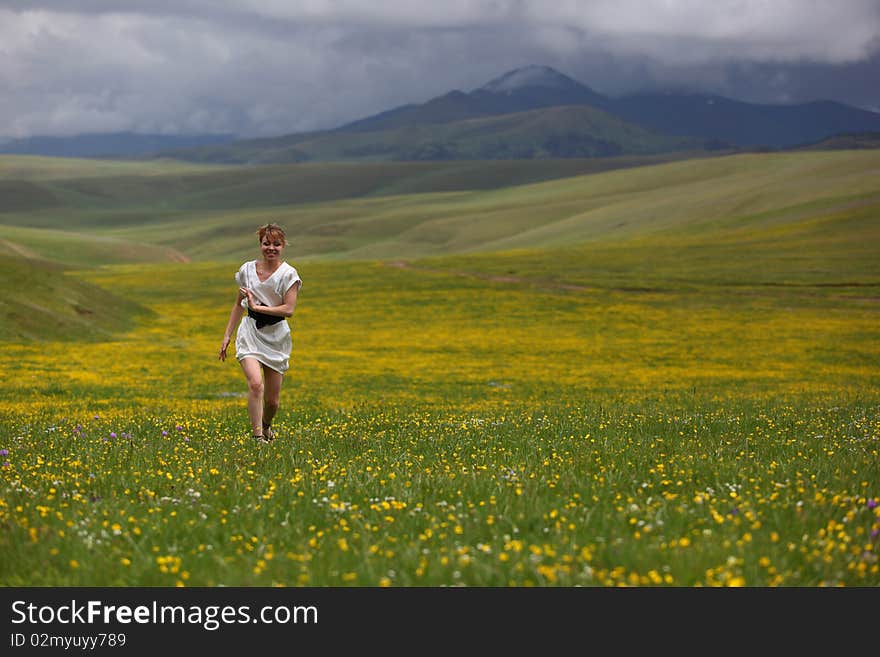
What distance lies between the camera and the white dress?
45.4ft

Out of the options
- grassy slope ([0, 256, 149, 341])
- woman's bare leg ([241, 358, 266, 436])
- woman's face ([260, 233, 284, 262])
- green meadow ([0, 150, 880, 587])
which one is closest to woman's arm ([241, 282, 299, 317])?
woman's face ([260, 233, 284, 262])

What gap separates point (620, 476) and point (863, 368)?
37.7 meters

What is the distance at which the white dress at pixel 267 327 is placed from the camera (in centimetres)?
1384

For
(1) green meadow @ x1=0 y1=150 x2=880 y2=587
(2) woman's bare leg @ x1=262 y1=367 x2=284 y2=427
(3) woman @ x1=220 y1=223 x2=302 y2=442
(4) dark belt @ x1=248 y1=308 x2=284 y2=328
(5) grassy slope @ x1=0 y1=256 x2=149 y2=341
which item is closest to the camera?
(1) green meadow @ x1=0 y1=150 x2=880 y2=587

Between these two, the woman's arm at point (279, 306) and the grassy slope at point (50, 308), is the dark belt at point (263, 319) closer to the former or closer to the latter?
the woman's arm at point (279, 306)

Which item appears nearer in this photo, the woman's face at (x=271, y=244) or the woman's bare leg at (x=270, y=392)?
the woman's face at (x=271, y=244)

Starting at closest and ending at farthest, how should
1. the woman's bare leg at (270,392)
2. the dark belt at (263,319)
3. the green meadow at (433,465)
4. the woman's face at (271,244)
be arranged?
the green meadow at (433,465)
the woman's face at (271,244)
the dark belt at (263,319)
the woman's bare leg at (270,392)

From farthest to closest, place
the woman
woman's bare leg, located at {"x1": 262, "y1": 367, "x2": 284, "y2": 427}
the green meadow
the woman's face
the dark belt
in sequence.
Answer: woman's bare leg, located at {"x1": 262, "y1": 367, "x2": 284, "y2": 427}
the dark belt
the woman
the woman's face
the green meadow

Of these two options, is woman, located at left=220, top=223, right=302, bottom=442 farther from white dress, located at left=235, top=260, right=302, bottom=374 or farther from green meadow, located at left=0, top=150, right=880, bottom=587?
green meadow, located at left=0, top=150, right=880, bottom=587

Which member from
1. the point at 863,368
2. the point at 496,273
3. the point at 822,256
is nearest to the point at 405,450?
the point at 863,368

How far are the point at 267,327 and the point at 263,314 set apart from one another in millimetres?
315

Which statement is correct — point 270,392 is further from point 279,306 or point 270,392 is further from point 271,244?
point 271,244

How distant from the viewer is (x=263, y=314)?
45.4 feet

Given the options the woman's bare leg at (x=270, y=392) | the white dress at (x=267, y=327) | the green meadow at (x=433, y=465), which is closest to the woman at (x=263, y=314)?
the white dress at (x=267, y=327)
